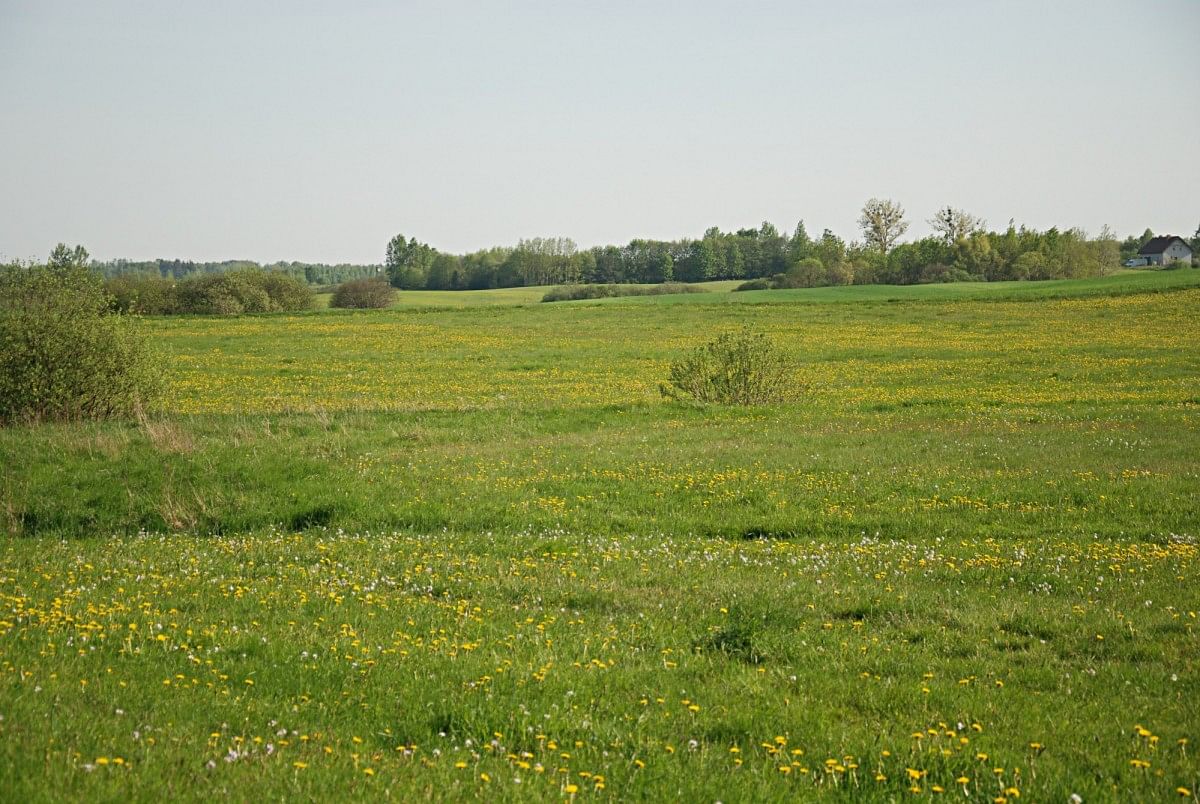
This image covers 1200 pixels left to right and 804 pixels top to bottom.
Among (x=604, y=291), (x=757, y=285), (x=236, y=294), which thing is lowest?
(x=604, y=291)

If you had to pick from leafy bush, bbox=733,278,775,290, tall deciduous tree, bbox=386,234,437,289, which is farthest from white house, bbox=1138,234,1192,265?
tall deciduous tree, bbox=386,234,437,289

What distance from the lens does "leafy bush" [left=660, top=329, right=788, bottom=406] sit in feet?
100

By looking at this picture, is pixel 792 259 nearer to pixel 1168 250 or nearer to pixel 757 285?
pixel 757 285

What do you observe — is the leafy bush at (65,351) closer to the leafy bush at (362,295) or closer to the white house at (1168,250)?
the leafy bush at (362,295)

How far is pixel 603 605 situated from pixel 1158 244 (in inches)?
7427

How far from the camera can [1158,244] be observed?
165000 millimetres

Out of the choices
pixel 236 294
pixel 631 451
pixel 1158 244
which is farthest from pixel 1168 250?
pixel 631 451

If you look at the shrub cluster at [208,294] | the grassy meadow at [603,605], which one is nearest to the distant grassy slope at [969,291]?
the shrub cluster at [208,294]

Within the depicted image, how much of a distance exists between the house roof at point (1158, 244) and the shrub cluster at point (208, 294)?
6077 inches

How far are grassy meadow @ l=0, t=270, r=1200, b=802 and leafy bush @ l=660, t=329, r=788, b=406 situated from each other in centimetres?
270

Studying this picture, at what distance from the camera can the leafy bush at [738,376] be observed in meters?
30.6

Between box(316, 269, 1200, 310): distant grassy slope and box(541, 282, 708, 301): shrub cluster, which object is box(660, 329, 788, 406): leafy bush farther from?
box(541, 282, 708, 301): shrub cluster

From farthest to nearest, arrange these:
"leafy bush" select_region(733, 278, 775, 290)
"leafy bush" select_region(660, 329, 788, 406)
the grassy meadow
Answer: "leafy bush" select_region(733, 278, 775, 290) < "leafy bush" select_region(660, 329, 788, 406) < the grassy meadow

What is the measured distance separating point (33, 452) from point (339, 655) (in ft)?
47.7
